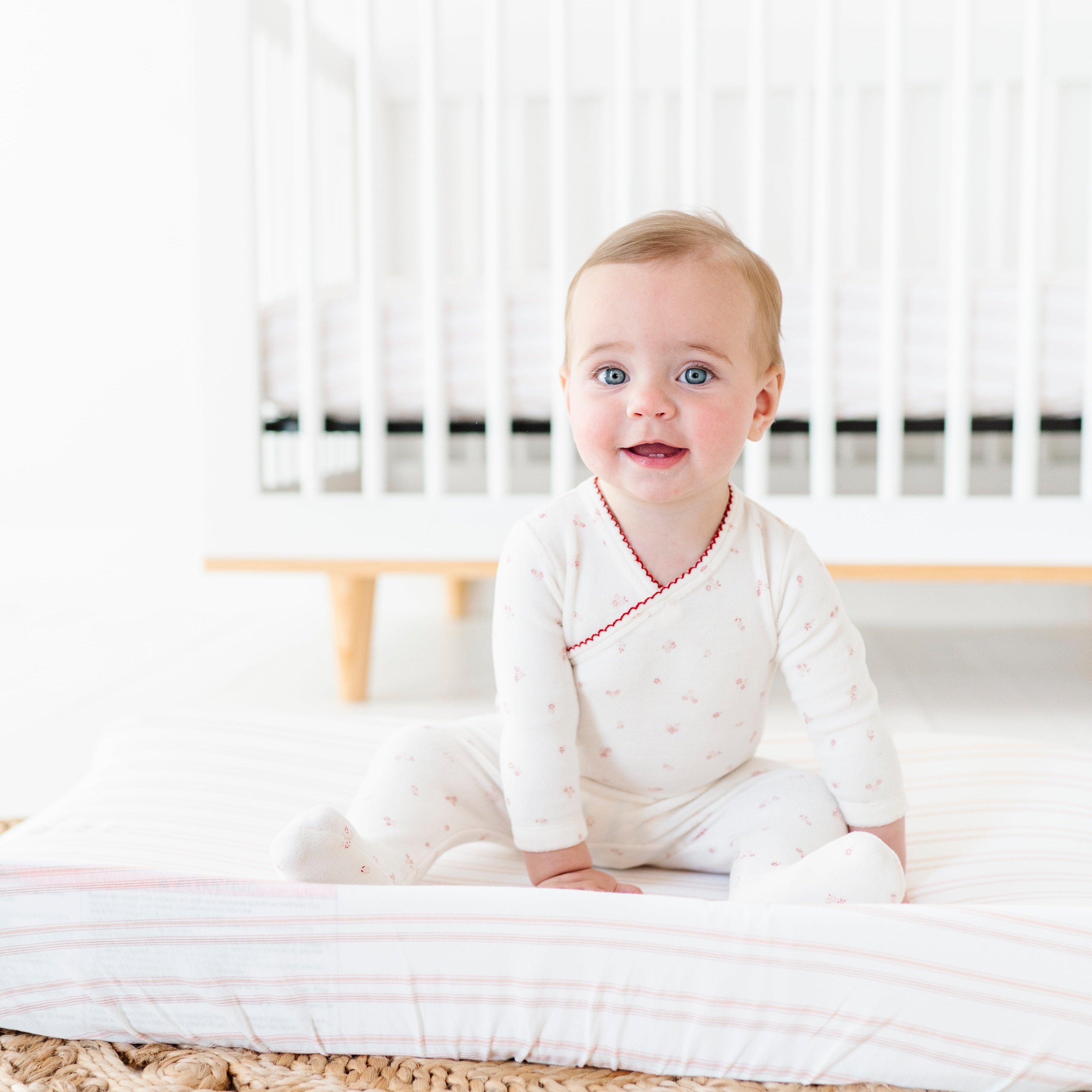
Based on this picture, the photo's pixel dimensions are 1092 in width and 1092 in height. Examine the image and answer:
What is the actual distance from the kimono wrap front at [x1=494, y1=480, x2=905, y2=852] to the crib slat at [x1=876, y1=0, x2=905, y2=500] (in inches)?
25.8

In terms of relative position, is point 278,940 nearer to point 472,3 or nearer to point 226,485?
point 226,485

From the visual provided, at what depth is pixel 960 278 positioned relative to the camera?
4.56 feet

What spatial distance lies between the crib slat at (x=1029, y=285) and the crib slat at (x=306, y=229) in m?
0.83

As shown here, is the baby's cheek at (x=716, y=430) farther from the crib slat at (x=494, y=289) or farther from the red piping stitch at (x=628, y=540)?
the crib slat at (x=494, y=289)

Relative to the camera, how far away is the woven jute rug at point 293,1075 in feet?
2.07

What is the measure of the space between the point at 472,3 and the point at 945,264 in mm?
975

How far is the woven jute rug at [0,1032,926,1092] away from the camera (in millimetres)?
630

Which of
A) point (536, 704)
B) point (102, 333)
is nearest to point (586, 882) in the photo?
point (536, 704)

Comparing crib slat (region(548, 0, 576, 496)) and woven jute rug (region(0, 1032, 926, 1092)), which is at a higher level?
crib slat (region(548, 0, 576, 496))

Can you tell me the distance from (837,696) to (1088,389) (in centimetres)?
77

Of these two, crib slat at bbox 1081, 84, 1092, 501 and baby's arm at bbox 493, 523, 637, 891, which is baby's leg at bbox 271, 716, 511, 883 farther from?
crib slat at bbox 1081, 84, 1092, 501

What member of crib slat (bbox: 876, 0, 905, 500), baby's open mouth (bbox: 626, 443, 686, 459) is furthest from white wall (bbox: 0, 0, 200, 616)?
baby's open mouth (bbox: 626, 443, 686, 459)

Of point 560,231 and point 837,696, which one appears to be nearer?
point 837,696

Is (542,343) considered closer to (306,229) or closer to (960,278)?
(306,229)
